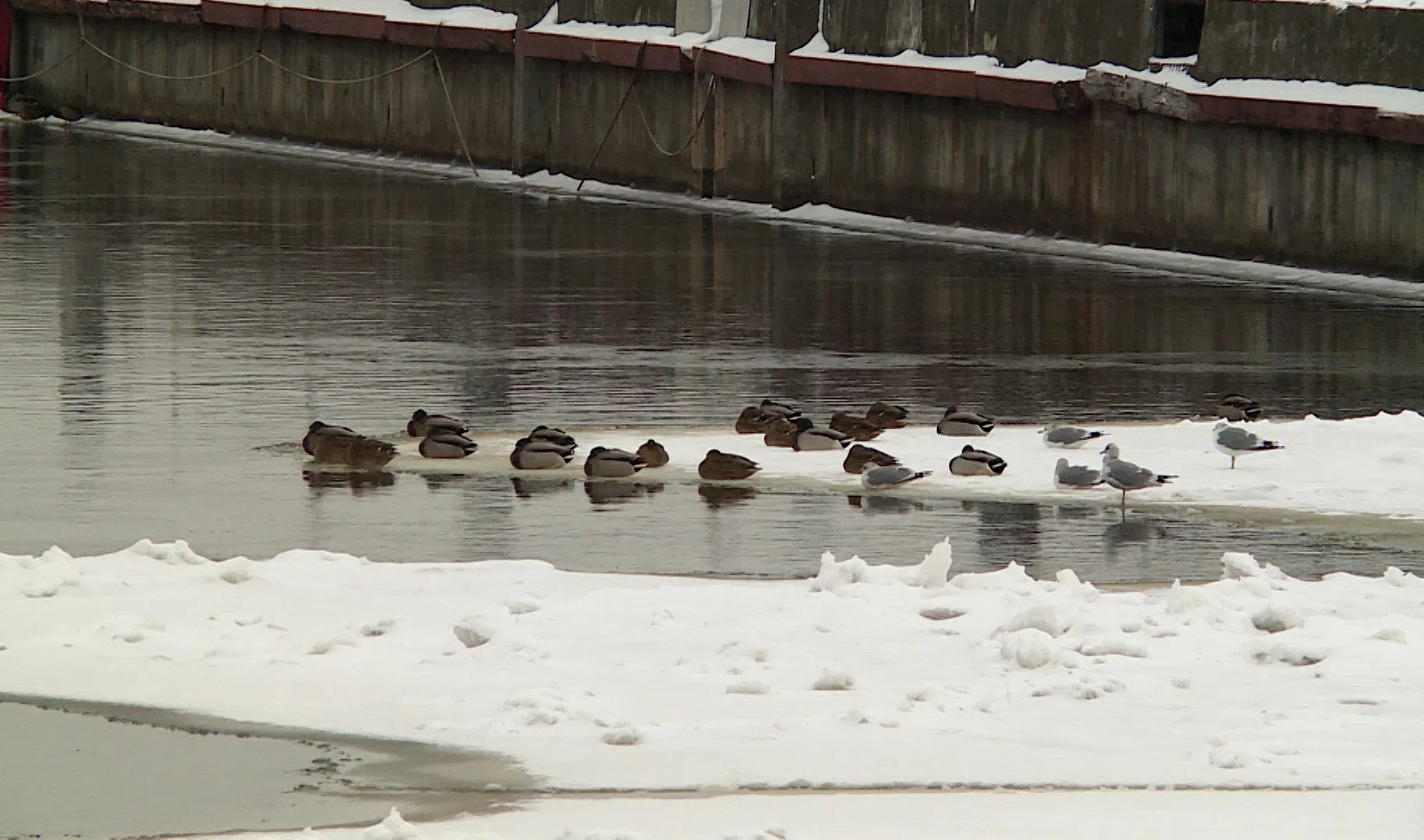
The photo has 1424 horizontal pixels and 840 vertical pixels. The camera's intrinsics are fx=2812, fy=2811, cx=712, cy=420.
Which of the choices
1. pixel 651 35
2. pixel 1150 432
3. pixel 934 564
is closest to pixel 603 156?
pixel 651 35

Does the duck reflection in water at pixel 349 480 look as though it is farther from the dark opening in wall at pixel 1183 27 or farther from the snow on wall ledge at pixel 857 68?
the dark opening in wall at pixel 1183 27

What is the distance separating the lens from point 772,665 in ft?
29.0

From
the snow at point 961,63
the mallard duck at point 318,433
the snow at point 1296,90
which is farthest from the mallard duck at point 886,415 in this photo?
the snow at point 961,63

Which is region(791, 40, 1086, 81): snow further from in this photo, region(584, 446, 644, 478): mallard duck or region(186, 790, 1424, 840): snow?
region(186, 790, 1424, 840): snow

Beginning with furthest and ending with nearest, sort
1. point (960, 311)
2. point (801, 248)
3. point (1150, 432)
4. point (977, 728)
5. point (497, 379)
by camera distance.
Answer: point (801, 248), point (960, 311), point (497, 379), point (1150, 432), point (977, 728)

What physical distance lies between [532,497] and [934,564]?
127 inches

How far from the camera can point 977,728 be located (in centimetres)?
812

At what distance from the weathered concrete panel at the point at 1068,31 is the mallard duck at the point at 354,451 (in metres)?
14.1

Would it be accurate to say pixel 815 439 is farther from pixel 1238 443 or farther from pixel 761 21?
pixel 761 21

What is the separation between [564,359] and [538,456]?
15.7 feet

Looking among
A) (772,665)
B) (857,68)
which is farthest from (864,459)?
(857,68)

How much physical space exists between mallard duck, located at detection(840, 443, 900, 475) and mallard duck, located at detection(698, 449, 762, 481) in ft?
1.51

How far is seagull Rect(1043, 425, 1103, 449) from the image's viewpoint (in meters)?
13.6

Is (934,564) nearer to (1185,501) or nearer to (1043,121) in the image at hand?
(1185,501)
